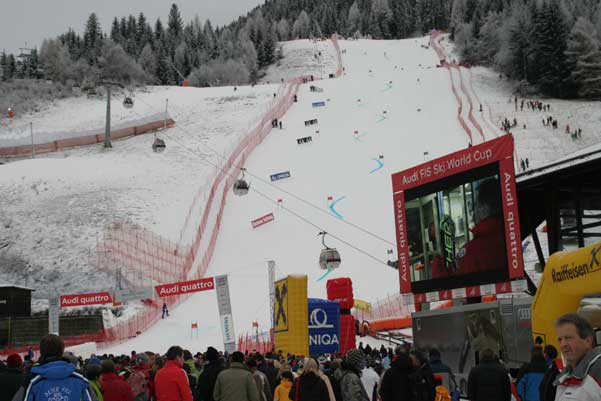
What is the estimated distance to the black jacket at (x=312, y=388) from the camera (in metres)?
7.32

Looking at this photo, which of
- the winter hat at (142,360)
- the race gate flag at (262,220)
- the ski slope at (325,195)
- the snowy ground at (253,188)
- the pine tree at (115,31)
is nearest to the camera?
the winter hat at (142,360)

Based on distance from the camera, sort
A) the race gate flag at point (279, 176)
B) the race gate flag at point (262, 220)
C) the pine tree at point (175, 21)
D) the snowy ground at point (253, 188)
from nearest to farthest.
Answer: the snowy ground at point (253, 188) < the race gate flag at point (262, 220) < the race gate flag at point (279, 176) < the pine tree at point (175, 21)

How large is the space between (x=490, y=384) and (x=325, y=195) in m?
31.1

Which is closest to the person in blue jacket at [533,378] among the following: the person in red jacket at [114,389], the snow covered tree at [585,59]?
the person in red jacket at [114,389]

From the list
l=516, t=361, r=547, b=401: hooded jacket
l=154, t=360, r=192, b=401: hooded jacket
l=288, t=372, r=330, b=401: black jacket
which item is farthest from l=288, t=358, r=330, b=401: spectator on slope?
l=516, t=361, r=547, b=401: hooded jacket

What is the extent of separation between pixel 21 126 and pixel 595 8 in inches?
3043

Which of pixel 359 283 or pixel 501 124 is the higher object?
pixel 501 124

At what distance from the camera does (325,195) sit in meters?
38.8

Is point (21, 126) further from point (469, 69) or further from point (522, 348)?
point (522, 348)

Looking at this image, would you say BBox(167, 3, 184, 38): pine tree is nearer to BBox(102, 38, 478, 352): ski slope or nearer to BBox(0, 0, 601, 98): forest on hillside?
BBox(0, 0, 601, 98): forest on hillside

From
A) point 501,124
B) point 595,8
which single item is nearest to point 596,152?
point 501,124

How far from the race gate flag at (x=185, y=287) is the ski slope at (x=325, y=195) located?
1.13m

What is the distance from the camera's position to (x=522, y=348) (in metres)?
12.8

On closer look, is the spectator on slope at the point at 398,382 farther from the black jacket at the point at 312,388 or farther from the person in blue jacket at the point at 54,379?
the person in blue jacket at the point at 54,379
